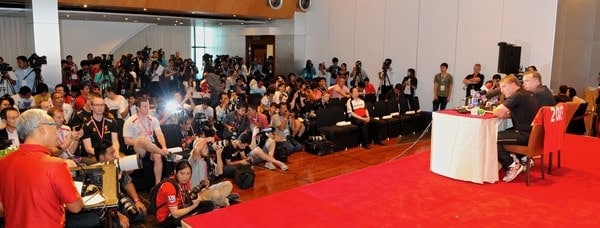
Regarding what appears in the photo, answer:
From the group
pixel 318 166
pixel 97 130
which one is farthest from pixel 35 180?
pixel 318 166

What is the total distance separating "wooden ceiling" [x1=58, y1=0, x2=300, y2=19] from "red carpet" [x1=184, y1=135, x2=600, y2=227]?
25.9ft

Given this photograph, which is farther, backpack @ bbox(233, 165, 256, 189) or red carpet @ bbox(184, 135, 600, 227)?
backpack @ bbox(233, 165, 256, 189)

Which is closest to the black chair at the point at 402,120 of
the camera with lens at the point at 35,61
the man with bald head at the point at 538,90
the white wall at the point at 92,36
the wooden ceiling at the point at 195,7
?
the man with bald head at the point at 538,90

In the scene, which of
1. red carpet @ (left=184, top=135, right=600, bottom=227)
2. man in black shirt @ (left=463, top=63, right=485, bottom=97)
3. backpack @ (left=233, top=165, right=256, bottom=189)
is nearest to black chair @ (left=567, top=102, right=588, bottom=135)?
man in black shirt @ (left=463, top=63, right=485, bottom=97)

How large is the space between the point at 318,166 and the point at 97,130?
3197 mm

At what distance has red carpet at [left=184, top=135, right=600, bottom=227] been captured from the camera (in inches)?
148

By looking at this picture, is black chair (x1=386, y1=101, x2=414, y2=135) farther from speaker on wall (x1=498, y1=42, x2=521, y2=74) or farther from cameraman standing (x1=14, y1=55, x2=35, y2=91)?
cameraman standing (x1=14, y1=55, x2=35, y2=91)

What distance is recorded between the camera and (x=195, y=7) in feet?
38.6

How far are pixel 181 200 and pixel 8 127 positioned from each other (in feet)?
7.48

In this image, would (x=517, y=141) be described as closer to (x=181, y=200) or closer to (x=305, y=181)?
(x=305, y=181)

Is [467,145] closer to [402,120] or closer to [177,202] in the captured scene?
[177,202]

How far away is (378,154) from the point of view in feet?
26.8

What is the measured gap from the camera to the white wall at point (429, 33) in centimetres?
978

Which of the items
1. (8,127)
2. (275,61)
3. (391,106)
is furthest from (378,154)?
(275,61)
